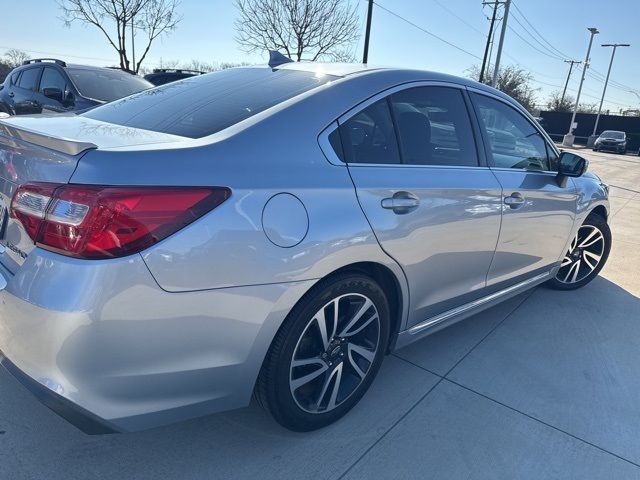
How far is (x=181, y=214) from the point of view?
1.62m

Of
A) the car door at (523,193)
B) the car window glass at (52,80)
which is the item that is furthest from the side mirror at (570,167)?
the car window glass at (52,80)

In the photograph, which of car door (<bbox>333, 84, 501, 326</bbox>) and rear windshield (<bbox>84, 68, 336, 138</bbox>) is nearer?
rear windshield (<bbox>84, 68, 336, 138</bbox>)

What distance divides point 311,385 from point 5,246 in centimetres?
140

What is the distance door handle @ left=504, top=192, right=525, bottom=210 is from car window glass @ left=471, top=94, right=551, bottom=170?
7.9 inches

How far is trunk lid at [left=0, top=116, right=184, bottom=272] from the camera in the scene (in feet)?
5.39

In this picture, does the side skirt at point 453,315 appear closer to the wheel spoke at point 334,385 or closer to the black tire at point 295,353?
the black tire at point 295,353

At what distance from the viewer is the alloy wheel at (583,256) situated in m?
4.29

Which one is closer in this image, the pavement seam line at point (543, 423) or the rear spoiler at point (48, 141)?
the rear spoiler at point (48, 141)

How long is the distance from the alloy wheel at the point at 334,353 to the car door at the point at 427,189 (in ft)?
0.99

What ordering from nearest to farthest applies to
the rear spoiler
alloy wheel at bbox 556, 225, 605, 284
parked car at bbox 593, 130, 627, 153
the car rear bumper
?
the car rear bumper → the rear spoiler → alloy wheel at bbox 556, 225, 605, 284 → parked car at bbox 593, 130, 627, 153

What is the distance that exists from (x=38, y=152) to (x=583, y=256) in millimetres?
4356

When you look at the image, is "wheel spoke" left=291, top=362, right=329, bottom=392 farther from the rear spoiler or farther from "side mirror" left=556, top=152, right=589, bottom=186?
"side mirror" left=556, top=152, right=589, bottom=186

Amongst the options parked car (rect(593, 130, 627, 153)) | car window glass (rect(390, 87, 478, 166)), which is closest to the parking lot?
car window glass (rect(390, 87, 478, 166))

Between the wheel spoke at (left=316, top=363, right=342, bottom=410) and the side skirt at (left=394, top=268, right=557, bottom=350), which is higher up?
the side skirt at (left=394, top=268, right=557, bottom=350)
